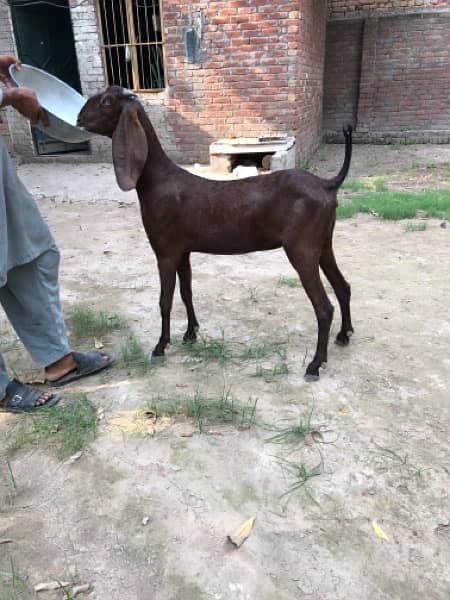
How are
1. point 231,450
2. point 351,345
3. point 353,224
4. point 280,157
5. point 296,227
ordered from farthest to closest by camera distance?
point 280,157
point 353,224
point 351,345
point 296,227
point 231,450

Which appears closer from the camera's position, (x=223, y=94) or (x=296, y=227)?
(x=296, y=227)

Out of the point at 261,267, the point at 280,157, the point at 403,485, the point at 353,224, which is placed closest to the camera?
the point at 403,485

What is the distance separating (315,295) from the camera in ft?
9.09

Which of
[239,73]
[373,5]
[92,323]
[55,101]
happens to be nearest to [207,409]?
[92,323]

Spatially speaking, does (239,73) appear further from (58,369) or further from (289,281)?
(58,369)

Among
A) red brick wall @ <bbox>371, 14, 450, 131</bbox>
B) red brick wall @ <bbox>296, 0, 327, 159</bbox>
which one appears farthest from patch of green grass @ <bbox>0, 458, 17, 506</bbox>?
red brick wall @ <bbox>371, 14, 450, 131</bbox>

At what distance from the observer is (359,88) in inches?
438

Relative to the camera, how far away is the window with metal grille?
804 centimetres

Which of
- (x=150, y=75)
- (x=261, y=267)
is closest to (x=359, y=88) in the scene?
(x=150, y=75)

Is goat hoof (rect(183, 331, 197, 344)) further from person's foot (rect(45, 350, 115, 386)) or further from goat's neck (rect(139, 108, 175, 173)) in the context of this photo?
goat's neck (rect(139, 108, 175, 173))

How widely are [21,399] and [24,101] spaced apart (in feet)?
4.87

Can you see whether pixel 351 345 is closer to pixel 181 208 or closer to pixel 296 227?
pixel 296 227

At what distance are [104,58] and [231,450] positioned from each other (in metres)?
7.94

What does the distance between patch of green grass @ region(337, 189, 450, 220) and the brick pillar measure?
5.42 metres
